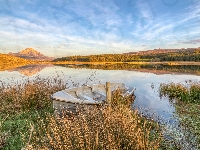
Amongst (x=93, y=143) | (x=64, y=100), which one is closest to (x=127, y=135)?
(x=93, y=143)

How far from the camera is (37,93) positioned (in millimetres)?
12789

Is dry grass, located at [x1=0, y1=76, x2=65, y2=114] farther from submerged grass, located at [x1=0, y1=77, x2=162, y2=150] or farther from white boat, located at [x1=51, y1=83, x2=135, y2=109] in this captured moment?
white boat, located at [x1=51, y1=83, x2=135, y2=109]

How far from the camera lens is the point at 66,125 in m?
4.14

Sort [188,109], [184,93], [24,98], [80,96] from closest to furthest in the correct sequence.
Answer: [24,98], [80,96], [188,109], [184,93]

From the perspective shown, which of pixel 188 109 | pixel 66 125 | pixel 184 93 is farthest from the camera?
pixel 184 93

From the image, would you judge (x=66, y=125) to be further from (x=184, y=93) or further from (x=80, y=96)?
(x=184, y=93)

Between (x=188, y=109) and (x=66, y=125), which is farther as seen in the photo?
(x=188, y=109)

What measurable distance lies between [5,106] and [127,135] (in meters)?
9.85

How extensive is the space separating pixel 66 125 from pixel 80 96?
28.1ft

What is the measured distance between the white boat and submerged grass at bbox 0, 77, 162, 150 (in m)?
0.73

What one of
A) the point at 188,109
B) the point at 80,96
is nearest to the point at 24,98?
the point at 80,96

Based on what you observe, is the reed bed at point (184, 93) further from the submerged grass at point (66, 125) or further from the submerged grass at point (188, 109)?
the submerged grass at point (66, 125)

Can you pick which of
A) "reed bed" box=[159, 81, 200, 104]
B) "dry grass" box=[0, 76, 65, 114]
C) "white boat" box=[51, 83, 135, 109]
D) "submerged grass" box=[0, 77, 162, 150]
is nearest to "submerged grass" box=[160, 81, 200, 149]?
"reed bed" box=[159, 81, 200, 104]

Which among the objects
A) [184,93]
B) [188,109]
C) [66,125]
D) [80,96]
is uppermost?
[66,125]
